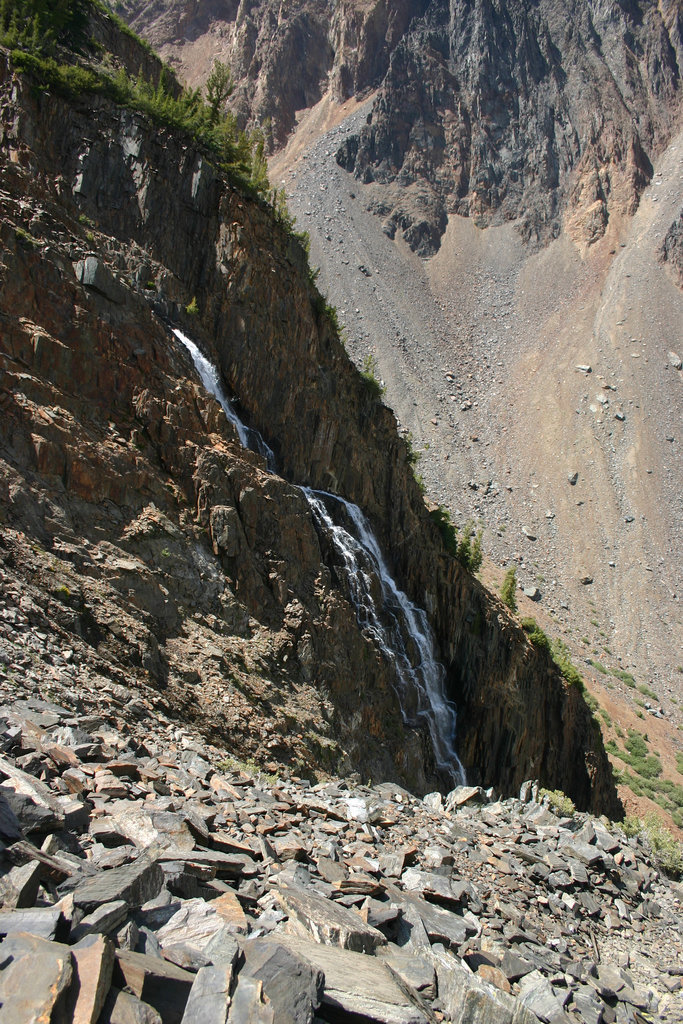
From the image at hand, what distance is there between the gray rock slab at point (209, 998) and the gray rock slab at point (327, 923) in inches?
52.3

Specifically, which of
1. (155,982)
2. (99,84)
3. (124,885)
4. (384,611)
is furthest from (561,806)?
(99,84)

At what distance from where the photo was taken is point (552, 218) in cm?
7475

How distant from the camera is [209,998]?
3254mm

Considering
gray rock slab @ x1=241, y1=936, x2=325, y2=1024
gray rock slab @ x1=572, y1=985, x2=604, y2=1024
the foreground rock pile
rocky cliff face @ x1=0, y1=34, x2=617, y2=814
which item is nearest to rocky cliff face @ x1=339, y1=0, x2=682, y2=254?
rocky cliff face @ x1=0, y1=34, x2=617, y2=814

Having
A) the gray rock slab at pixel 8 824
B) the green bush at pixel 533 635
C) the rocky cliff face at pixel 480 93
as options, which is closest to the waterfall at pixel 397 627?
the green bush at pixel 533 635

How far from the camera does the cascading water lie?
18.3 m

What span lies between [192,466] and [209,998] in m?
11.7

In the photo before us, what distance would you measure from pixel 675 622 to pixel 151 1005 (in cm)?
5023

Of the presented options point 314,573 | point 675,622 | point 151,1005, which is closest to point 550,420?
point 675,622

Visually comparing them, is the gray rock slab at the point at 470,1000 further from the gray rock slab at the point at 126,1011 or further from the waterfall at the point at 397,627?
the waterfall at the point at 397,627

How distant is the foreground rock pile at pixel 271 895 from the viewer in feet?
10.9

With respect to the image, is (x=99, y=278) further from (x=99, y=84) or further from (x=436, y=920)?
(x=436, y=920)

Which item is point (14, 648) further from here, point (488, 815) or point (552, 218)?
point (552, 218)

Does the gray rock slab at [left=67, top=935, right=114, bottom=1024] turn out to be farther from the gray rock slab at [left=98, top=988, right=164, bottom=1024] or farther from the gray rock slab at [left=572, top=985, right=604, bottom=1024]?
the gray rock slab at [left=572, top=985, right=604, bottom=1024]
